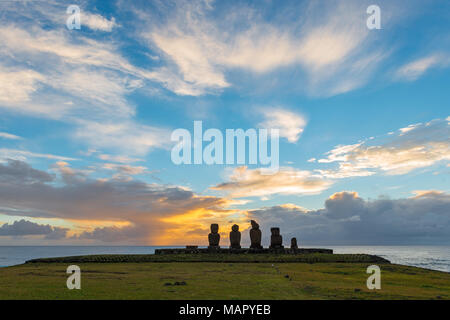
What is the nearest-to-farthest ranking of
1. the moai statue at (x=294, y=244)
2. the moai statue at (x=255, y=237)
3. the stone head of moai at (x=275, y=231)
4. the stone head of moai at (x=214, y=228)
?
the moai statue at (x=294, y=244) → the stone head of moai at (x=275, y=231) → the moai statue at (x=255, y=237) → the stone head of moai at (x=214, y=228)

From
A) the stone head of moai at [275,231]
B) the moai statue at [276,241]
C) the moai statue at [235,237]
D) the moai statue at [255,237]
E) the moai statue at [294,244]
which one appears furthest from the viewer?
the moai statue at [235,237]

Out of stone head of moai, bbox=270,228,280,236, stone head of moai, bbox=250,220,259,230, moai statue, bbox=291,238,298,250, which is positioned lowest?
moai statue, bbox=291,238,298,250

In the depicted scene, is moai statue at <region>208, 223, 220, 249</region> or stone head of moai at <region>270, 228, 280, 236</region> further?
moai statue at <region>208, 223, 220, 249</region>

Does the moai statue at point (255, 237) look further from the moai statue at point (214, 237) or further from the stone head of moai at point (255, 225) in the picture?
the moai statue at point (214, 237)

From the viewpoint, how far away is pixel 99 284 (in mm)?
22641

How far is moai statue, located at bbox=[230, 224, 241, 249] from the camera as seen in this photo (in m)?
61.3

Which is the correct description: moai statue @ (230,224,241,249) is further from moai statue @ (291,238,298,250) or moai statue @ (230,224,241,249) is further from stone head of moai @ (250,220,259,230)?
moai statue @ (291,238,298,250)

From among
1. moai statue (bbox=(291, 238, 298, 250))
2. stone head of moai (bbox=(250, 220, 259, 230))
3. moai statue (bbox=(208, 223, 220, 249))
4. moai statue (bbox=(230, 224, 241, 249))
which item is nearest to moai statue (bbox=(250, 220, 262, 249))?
stone head of moai (bbox=(250, 220, 259, 230))

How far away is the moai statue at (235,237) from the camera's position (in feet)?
201

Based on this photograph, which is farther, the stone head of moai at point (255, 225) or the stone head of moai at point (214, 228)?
the stone head of moai at point (214, 228)

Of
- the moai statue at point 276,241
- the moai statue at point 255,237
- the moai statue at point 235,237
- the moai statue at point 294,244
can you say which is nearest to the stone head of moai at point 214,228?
the moai statue at point 235,237
